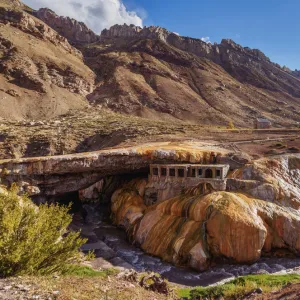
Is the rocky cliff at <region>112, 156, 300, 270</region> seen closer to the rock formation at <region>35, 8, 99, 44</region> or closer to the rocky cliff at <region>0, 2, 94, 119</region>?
→ the rocky cliff at <region>0, 2, 94, 119</region>

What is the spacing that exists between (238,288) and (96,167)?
827 inches

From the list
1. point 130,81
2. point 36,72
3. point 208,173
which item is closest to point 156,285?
point 208,173

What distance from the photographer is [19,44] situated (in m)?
Answer: 91.4

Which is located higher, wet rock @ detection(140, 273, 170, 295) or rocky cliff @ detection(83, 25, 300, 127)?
rocky cliff @ detection(83, 25, 300, 127)

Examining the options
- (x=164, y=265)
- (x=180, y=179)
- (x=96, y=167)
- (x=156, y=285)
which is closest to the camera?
(x=156, y=285)

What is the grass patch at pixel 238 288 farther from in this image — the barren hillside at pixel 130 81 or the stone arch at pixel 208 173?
the barren hillside at pixel 130 81

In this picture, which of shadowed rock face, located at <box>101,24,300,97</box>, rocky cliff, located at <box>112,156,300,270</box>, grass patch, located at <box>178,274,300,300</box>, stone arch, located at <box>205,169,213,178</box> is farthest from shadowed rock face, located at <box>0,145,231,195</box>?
shadowed rock face, located at <box>101,24,300,97</box>

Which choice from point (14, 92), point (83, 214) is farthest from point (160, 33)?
point (83, 214)

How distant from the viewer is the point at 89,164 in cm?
3156

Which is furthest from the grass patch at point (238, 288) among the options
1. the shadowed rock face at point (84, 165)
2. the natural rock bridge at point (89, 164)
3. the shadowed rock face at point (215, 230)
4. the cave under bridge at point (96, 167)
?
the shadowed rock face at point (84, 165)

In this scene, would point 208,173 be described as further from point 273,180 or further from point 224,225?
point 224,225

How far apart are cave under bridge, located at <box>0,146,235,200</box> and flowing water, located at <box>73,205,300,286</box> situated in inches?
272

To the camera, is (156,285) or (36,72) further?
(36,72)

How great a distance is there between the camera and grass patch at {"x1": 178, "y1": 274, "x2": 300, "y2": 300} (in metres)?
14.1
